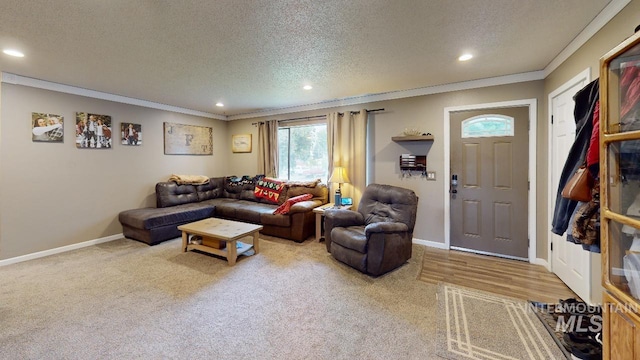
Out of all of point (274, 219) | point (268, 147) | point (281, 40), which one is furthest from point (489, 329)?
point (268, 147)

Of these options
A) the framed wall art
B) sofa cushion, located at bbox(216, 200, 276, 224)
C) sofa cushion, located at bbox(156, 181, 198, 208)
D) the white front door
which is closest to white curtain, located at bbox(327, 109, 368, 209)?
sofa cushion, located at bbox(216, 200, 276, 224)

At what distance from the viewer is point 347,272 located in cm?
302

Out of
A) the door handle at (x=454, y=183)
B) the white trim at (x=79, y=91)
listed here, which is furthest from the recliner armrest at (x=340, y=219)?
the white trim at (x=79, y=91)

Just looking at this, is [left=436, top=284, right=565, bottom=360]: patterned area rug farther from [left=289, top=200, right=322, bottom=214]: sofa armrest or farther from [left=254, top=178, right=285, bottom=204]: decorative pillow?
[left=254, top=178, right=285, bottom=204]: decorative pillow

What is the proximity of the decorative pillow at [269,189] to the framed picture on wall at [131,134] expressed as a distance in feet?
7.46

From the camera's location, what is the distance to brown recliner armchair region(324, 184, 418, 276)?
2.85 meters

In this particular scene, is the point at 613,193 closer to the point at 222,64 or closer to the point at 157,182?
the point at 222,64

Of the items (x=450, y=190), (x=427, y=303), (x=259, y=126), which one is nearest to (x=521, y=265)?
(x=450, y=190)

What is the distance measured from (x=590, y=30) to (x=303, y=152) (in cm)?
421

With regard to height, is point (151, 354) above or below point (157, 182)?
below

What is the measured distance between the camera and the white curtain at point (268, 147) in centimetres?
546

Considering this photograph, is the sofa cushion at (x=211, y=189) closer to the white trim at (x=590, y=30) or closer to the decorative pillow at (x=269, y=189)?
the decorative pillow at (x=269, y=189)

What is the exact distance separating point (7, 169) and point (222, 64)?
3145 mm

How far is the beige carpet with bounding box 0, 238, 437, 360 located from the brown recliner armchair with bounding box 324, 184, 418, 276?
161 mm
